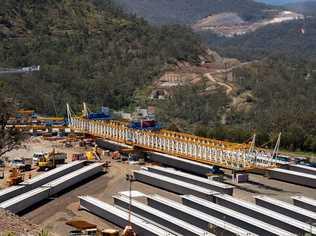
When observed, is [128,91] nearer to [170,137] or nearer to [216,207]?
[170,137]

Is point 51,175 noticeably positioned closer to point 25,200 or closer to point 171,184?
point 25,200

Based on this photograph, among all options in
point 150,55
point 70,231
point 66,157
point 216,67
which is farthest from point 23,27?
point 70,231

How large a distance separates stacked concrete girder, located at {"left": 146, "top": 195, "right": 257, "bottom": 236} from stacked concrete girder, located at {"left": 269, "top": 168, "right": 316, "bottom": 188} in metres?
10.2

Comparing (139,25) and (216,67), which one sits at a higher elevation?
(139,25)

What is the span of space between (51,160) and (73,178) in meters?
5.40

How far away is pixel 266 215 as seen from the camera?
25.4 metres

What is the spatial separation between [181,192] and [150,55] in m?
70.2

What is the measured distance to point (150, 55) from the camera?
101 metres

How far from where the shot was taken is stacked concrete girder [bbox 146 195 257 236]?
23016 millimetres

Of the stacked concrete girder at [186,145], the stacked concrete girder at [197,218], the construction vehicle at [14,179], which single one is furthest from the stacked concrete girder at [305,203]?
the construction vehicle at [14,179]

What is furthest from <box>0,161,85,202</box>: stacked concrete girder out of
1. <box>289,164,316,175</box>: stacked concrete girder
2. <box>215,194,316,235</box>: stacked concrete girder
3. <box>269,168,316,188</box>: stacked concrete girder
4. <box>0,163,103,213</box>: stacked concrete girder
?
<box>289,164,316,175</box>: stacked concrete girder

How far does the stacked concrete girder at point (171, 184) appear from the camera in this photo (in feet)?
98.1

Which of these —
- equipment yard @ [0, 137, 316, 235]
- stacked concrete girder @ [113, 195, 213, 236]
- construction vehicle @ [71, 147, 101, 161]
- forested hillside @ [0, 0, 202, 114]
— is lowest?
equipment yard @ [0, 137, 316, 235]

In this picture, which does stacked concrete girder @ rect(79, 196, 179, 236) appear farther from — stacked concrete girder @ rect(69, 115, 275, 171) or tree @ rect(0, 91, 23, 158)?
stacked concrete girder @ rect(69, 115, 275, 171)
